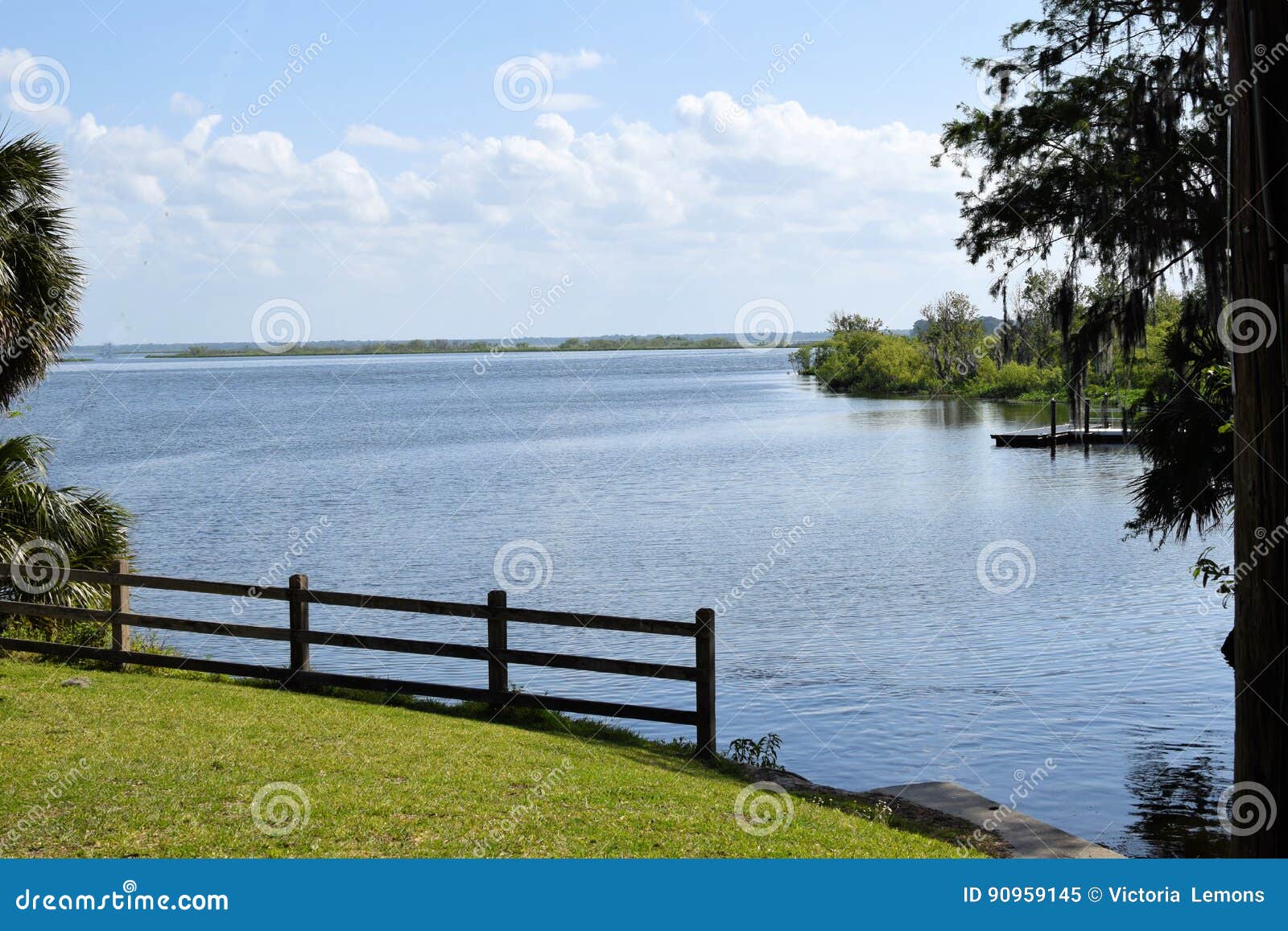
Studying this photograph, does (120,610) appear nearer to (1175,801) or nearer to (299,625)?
(299,625)

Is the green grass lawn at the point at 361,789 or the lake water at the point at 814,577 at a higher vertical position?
the green grass lawn at the point at 361,789

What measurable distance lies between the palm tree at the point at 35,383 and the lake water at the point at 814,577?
489cm

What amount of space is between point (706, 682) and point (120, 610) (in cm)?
753

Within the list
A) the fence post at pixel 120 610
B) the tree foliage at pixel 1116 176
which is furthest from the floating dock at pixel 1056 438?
the fence post at pixel 120 610

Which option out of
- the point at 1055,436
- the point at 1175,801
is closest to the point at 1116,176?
the point at 1175,801

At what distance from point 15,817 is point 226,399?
457 feet

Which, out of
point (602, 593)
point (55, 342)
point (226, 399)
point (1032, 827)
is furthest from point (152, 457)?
point (226, 399)

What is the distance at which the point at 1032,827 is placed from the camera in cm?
970

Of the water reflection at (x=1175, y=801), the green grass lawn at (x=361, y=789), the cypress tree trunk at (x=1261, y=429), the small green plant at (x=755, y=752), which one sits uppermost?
the cypress tree trunk at (x=1261, y=429)

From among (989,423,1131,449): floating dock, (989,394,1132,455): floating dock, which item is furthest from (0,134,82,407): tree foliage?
(989,423,1131,449): floating dock

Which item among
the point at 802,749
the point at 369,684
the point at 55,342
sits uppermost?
the point at 55,342

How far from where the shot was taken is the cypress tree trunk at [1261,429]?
5.14 m

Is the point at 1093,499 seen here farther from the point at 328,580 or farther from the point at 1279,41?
the point at 1279,41

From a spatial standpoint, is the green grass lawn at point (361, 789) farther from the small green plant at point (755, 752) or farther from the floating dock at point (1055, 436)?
the floating dock at point (1055, 436)
